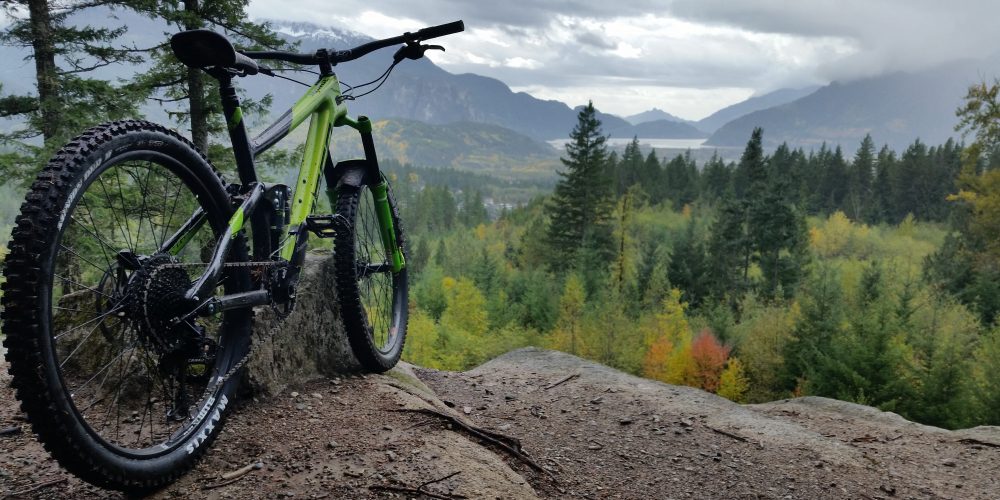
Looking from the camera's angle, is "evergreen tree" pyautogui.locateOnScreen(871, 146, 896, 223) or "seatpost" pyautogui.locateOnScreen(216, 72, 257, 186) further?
"evergreen tree" pyautogui.locateOnScreen(871, 146, 896, 223)

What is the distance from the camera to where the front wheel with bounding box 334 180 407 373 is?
4.66 m

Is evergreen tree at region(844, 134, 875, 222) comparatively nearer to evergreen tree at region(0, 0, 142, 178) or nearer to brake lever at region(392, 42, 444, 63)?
evergreen tree at region(0, 0, 142, 178)

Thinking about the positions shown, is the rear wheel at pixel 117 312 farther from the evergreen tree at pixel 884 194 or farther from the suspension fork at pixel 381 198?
the evergreen tree at pixel 884 194

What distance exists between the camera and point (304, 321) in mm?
5176

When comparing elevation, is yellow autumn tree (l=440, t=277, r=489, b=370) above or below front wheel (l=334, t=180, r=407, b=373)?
below

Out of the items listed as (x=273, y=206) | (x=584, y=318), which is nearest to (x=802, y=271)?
(x=584, y=318)

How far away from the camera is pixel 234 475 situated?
3.20 metres

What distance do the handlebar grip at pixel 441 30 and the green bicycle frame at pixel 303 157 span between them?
79 centimetres

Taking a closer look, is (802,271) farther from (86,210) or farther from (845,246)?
(86,210)

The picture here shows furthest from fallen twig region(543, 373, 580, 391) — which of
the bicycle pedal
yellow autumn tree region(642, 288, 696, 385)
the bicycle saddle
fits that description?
yellow autumn tree region(642, 288, 696, 385)

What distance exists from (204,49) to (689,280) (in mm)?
45604

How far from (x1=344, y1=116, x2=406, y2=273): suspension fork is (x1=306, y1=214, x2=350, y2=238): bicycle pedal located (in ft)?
2.82

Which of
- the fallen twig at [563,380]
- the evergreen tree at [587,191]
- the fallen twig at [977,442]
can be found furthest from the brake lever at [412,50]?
the evergreen tree at [587,191]

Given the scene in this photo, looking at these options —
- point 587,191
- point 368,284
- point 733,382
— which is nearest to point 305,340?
point 368,284
